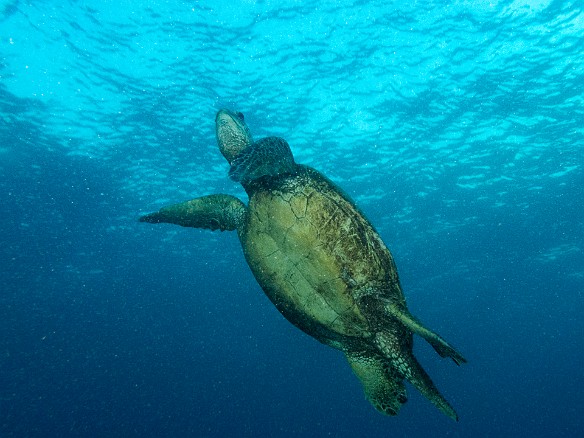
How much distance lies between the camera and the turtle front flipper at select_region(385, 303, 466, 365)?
112 inches

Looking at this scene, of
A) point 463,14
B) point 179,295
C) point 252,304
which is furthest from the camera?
point 252,304

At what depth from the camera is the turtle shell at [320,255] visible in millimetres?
3297

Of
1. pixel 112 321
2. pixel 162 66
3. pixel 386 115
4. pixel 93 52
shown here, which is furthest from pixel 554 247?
pixel 112 321

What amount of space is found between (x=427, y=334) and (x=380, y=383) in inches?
37.6

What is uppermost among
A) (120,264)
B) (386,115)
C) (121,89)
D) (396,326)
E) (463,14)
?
(463,14)

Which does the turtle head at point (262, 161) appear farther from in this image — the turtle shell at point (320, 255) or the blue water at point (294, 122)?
the blue water at point (294, 122)

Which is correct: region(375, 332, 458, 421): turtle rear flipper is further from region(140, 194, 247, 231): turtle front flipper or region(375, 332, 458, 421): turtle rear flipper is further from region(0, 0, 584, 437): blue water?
region(0, 0, 584, 437): blue water

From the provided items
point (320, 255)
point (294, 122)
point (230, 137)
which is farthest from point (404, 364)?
point (294, 122)

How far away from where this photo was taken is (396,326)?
335cm

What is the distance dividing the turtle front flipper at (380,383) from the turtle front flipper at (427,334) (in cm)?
63

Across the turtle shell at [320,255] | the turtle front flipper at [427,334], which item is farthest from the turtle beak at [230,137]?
the turtle front flipper at [427,334]

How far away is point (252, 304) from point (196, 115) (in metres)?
40.1

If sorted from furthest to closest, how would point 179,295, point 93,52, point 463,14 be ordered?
point 179,295
point 93,52
point 463,14

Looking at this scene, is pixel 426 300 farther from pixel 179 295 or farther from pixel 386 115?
pixel 386 115
